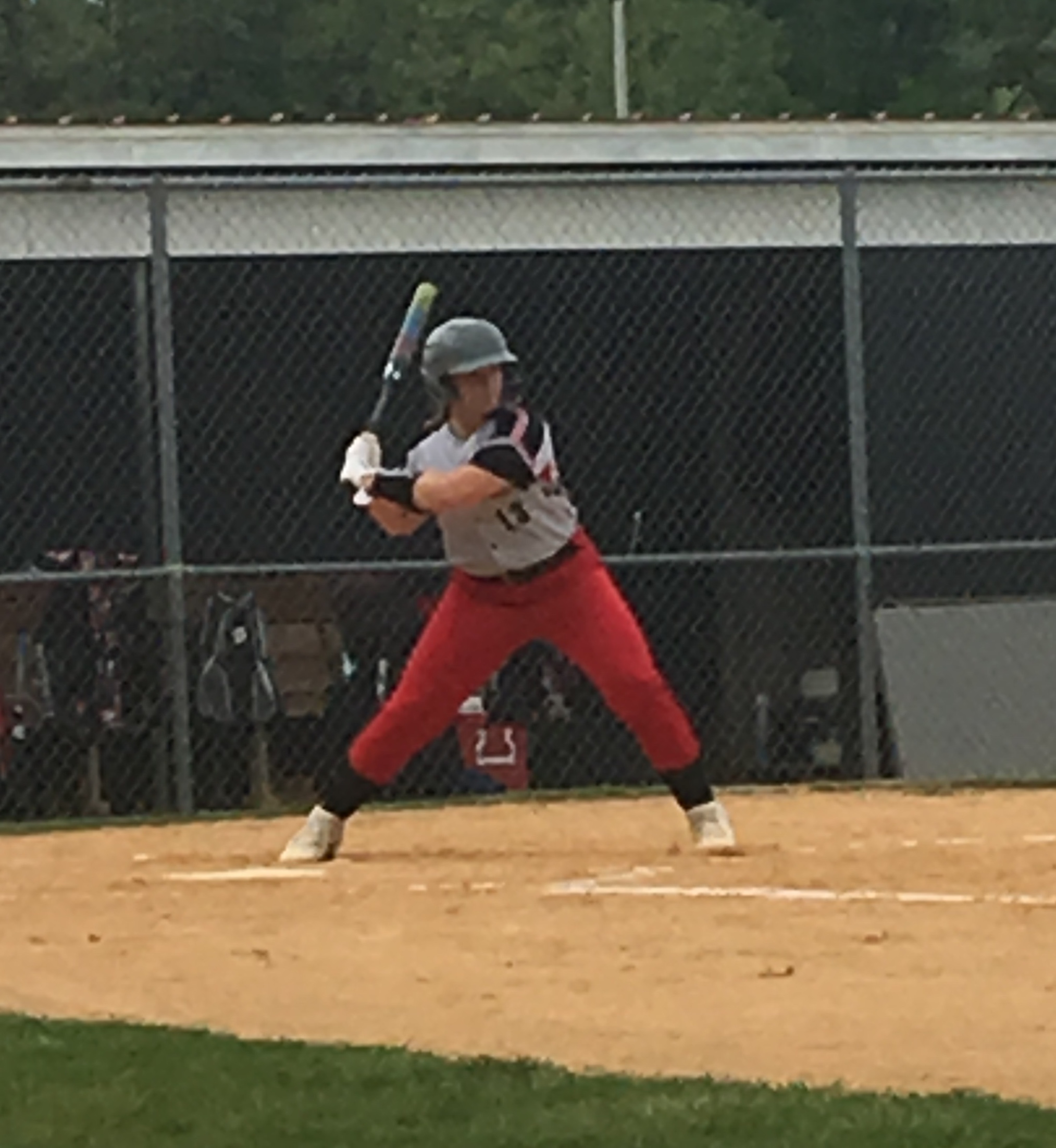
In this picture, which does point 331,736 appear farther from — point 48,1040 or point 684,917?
point 48,1040

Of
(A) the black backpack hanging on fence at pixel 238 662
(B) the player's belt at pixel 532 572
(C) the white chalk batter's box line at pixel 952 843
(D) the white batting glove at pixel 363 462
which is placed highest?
(D) the white batting glove at pixel 363 462

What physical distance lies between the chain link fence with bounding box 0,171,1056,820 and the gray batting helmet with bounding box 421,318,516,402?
4.36 metres

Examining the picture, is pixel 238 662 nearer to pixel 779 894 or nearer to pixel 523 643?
pixel 523 643

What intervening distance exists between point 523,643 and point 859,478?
14.0 feet

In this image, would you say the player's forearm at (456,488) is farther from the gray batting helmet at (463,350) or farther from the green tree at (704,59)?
the green tree at (704,59)

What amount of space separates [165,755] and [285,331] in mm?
2571

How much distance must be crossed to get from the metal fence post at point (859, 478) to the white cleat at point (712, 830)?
12.7ft

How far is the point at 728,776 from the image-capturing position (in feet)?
59.1

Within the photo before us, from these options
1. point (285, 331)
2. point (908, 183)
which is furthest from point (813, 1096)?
point (285, 331)

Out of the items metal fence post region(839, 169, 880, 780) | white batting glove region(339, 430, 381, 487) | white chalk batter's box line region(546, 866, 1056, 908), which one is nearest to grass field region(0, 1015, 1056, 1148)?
white chalk batter's box line region(546, 866, 1056, 908)

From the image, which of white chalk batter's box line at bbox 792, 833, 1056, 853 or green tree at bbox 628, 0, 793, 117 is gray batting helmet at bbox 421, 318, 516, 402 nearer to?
white chalk batter's box line at bbox 792, 833, 1056, 853

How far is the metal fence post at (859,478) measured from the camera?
1594 cm

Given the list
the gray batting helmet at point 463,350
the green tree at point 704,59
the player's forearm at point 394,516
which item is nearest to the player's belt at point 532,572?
the player's forearm at point 394,516

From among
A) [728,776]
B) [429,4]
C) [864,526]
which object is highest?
[429,4]
